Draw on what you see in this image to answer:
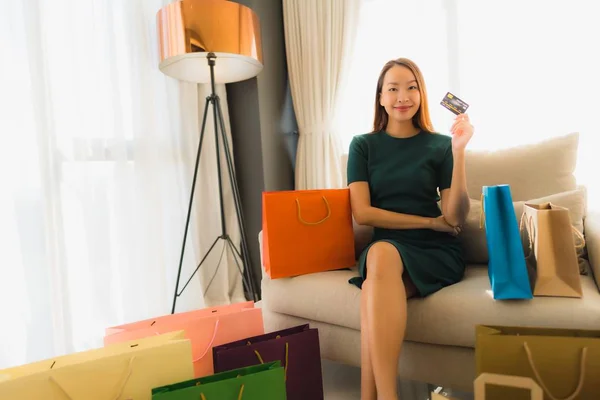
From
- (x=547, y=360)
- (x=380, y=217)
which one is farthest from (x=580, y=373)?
(x=380, y=217)

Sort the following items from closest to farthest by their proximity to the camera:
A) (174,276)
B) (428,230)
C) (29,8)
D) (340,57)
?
(428,230), (29,8), (174,276), (340,57)

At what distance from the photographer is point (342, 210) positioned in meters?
1.53

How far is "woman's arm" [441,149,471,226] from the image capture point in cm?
137

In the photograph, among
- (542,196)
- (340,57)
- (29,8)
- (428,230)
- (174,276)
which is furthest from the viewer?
(340,57)

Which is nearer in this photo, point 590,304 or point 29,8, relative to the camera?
point 590,304

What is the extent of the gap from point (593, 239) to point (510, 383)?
0.73 metres

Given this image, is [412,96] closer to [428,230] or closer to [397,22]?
[428,230]

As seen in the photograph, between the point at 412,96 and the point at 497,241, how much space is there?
63 cm

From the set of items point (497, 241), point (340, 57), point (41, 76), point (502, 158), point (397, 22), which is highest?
point (397, 22)

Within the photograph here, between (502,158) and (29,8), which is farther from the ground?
(29,8)

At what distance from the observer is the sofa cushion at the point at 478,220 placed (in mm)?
1426

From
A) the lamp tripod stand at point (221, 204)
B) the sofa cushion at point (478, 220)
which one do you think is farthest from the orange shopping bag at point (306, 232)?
the lamp tripod stand at point (221, 204)

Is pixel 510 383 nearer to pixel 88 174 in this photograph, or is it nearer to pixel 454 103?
pixel 454 103

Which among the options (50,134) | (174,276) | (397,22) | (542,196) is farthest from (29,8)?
(542,196)
